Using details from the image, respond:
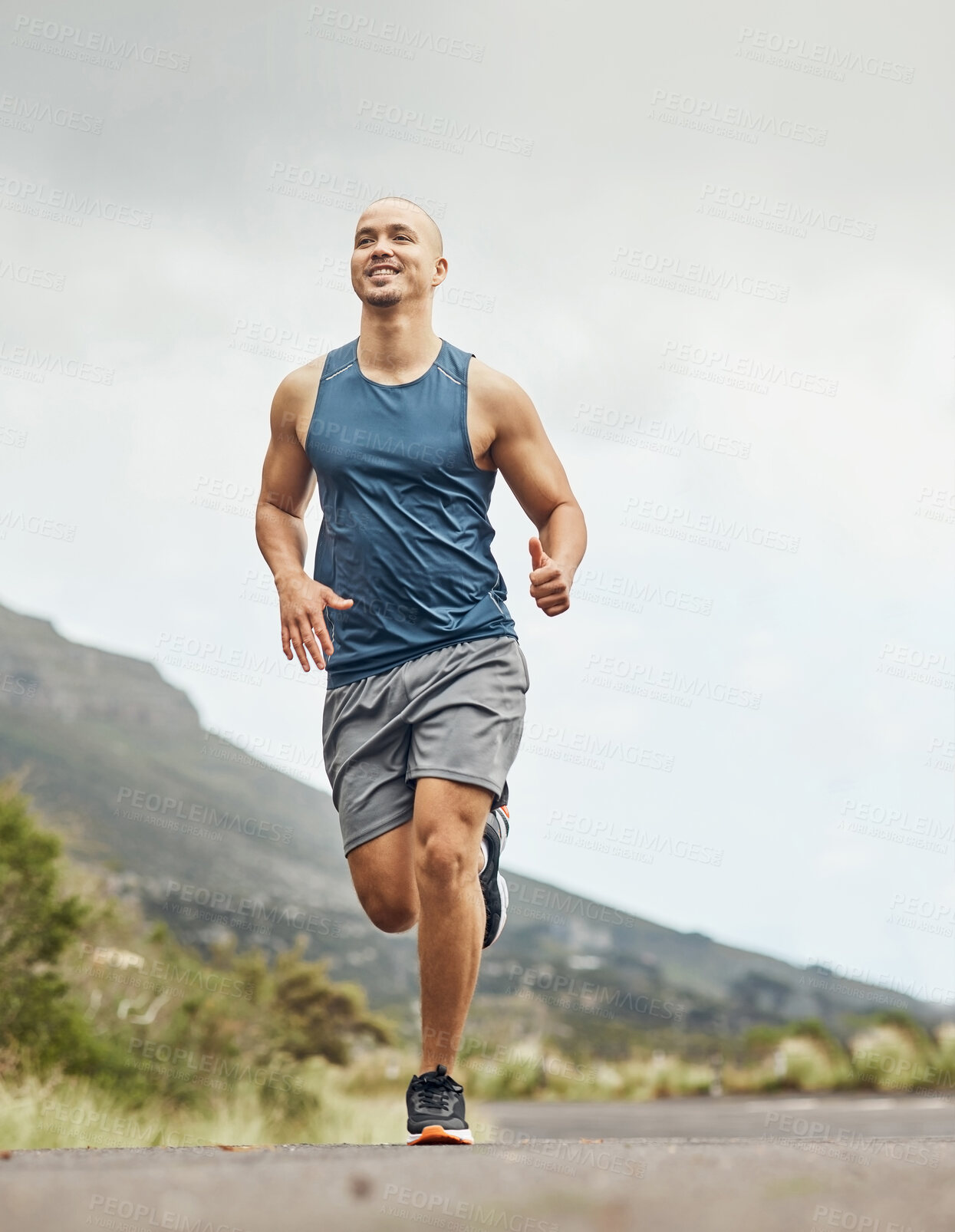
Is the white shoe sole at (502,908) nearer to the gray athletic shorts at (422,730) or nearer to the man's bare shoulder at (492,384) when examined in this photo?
the gray athletic shorts at (422,730)

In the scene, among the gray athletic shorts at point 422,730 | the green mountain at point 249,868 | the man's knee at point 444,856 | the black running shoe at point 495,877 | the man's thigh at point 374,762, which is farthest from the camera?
the green mountain at point 249,868

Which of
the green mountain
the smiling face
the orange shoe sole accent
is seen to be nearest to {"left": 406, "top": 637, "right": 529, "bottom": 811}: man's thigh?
the orange shoe sole accent

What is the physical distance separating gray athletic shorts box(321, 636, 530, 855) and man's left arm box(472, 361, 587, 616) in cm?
37

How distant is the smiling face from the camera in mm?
3648

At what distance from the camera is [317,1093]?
518 inches

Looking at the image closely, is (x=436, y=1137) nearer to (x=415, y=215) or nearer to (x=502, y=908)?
(x=502, y=908)

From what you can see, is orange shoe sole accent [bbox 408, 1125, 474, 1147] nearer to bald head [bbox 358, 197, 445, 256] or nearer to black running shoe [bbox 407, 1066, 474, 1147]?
black running shoe [bbox 407, 1066, 474, 1147]

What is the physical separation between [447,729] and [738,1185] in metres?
1.70

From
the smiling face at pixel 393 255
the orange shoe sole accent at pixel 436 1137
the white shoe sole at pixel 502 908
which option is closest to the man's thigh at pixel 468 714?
the white shoe sole at pixel 502 908

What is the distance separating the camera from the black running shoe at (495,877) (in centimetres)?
357

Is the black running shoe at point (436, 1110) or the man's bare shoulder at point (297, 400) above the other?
the man's bare shoulder at point (297, 400)

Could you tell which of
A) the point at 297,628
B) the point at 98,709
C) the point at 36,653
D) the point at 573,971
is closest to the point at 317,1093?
the point at 297,628

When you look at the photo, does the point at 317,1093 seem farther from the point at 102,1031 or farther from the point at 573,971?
the point at 573,971

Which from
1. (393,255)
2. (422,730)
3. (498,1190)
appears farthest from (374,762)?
(498,1190)
